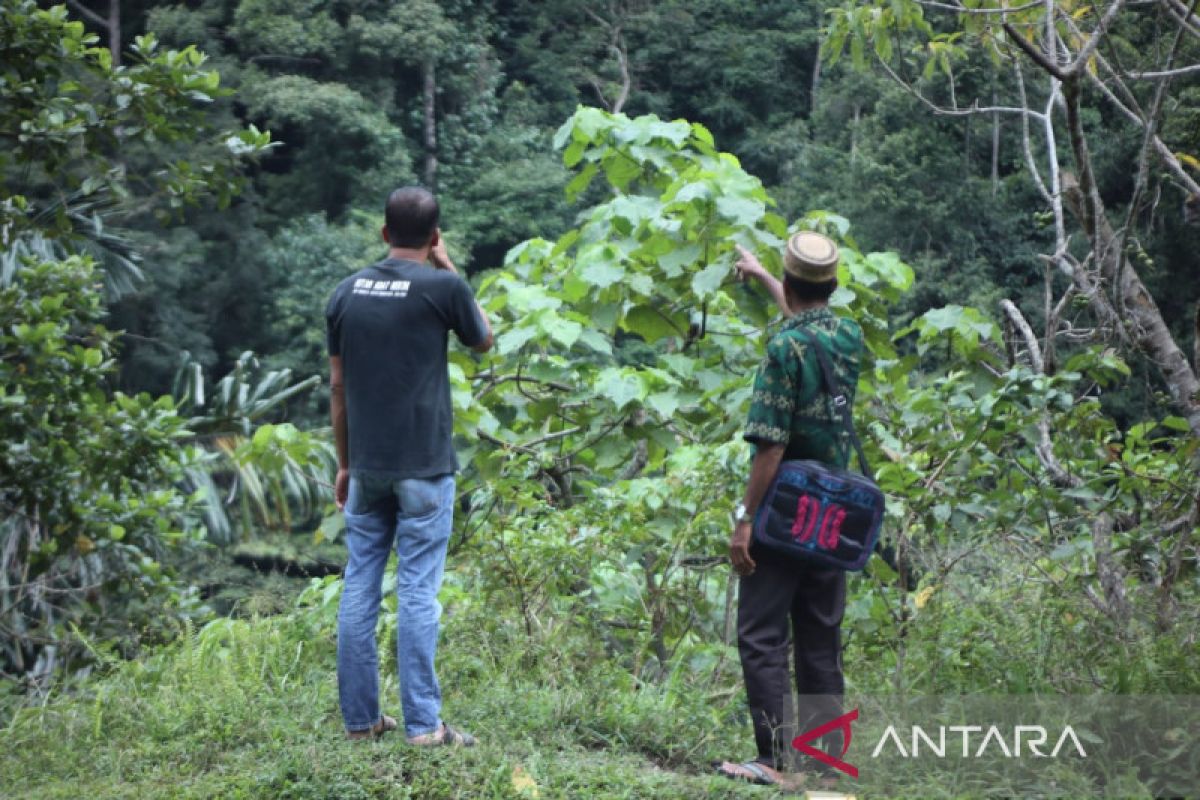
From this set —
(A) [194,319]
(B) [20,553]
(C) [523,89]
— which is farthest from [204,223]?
(B) [20,553]

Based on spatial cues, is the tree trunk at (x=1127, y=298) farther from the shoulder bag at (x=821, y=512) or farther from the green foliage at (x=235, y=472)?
the green foliage at (x=235, y=472)

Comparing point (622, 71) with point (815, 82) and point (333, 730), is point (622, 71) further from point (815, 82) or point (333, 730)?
point (333, 730)

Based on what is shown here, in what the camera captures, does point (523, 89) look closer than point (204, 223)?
No

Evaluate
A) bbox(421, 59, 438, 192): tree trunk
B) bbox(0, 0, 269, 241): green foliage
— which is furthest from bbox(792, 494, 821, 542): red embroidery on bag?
bbox(421, 59, 438, 192): tree trunk

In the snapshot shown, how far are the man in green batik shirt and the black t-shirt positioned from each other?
80 cm

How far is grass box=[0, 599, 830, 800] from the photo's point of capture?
360 centimetres

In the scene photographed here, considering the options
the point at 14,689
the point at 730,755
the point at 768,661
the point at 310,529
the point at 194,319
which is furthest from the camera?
the point at 194,319

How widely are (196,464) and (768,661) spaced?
14.3 ft

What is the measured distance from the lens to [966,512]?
189 inches

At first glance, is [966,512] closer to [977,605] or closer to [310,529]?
[977,605]

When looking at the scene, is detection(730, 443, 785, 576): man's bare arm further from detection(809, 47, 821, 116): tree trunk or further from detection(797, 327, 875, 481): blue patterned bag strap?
detection(809, 47, 821, 116): tree trunk

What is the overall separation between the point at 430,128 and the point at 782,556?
98.6 ft

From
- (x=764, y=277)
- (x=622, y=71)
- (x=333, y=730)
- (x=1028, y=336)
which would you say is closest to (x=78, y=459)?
(x=333, y=730)

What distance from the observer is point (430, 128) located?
107 ft
